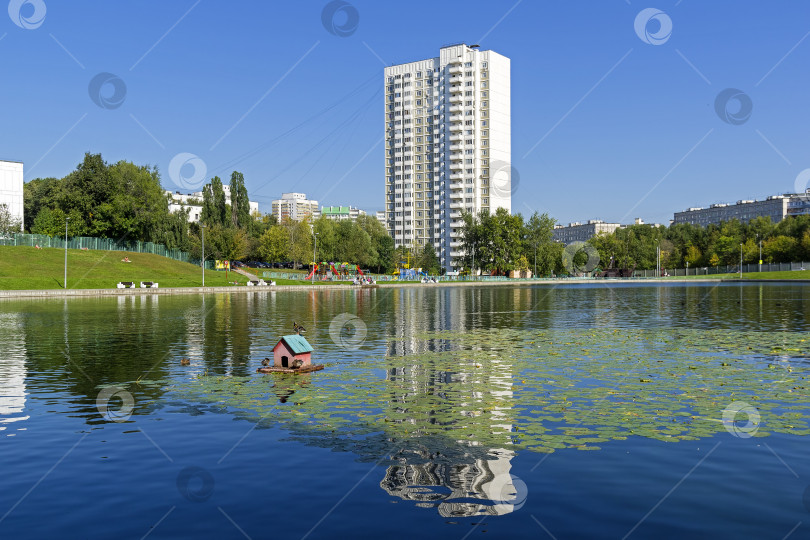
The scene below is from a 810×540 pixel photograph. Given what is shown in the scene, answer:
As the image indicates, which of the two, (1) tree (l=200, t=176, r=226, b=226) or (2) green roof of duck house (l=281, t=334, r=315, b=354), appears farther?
(1) tree (l=200, t=176, r=226, b=226)

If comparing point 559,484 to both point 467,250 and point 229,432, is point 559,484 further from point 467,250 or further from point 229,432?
point 467,250

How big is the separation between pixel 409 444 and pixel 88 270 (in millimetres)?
93290

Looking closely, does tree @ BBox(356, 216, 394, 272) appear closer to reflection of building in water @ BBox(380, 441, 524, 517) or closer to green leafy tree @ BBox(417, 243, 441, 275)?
green leafy tree @ BBox(417, 243, 441, 275)

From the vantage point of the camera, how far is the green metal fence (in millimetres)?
100750

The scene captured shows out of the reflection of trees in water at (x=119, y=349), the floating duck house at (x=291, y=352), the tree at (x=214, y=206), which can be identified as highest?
the tree at (x=214, y=206)

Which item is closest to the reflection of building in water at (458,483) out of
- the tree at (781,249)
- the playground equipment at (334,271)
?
the playground equipment at (334,271)

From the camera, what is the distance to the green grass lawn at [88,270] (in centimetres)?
8006

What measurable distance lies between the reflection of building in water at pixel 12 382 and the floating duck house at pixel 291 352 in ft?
21.4

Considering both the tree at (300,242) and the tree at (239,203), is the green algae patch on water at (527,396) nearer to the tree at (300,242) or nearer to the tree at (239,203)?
the tree at (300,242)

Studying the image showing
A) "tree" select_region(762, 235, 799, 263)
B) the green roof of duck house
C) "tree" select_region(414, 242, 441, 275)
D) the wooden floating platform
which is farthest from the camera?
"tree" select_region(414, 242, 441, 275)

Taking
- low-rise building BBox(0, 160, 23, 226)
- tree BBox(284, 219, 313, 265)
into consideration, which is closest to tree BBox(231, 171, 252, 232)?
tree BBox(284, 219, 313, 265)

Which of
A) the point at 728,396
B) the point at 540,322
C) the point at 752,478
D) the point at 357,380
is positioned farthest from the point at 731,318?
the point at 752,478

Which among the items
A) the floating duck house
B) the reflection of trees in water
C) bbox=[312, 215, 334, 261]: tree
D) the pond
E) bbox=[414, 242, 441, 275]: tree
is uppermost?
bbox=[312, 215, 334, 261]: tree

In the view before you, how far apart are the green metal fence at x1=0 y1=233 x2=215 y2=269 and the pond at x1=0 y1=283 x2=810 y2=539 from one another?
9035 centimetres
